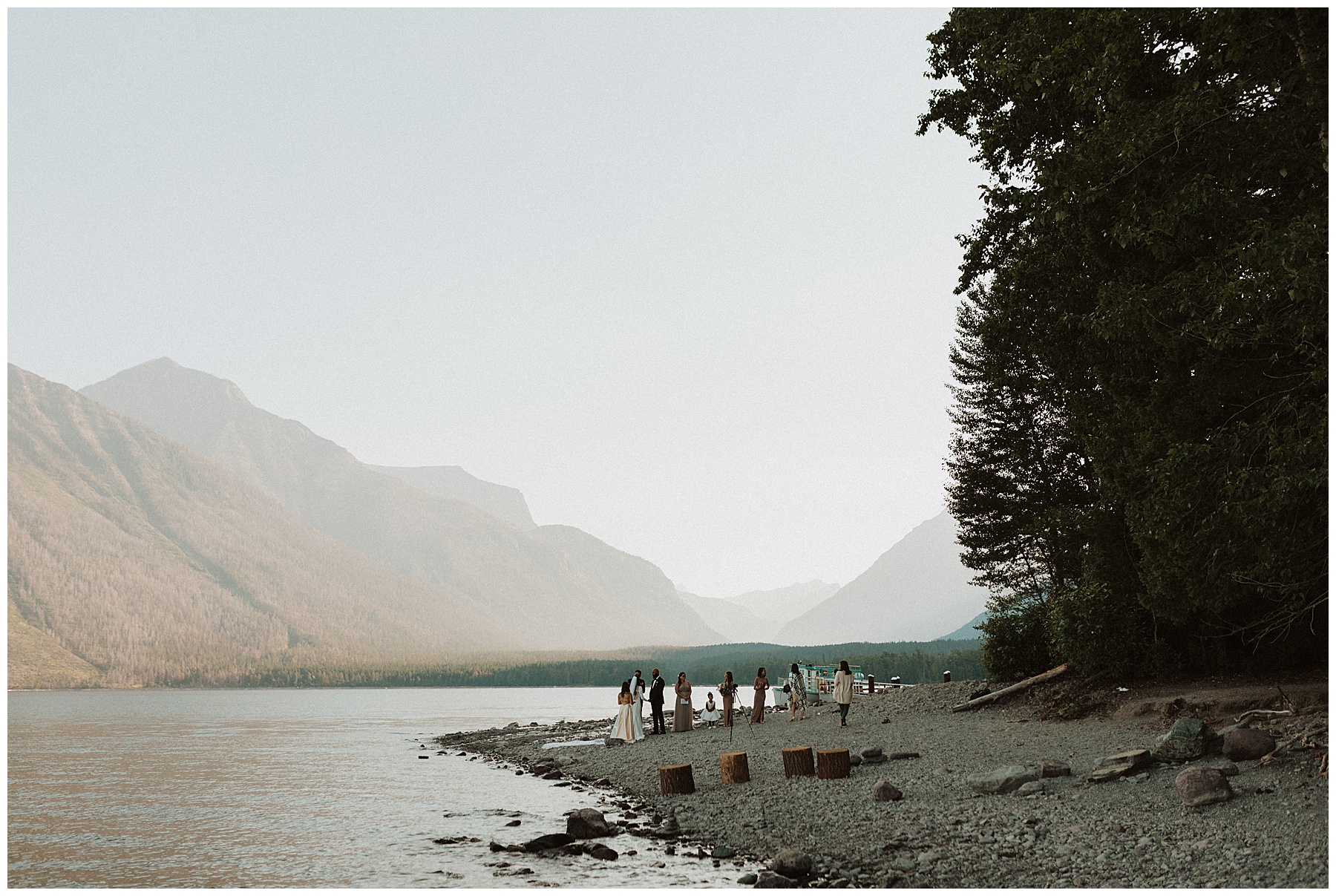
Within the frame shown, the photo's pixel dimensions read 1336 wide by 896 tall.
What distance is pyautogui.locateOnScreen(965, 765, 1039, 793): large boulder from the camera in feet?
53.0

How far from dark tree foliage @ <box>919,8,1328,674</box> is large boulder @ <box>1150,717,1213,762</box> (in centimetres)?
229

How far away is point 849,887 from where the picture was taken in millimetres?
12000

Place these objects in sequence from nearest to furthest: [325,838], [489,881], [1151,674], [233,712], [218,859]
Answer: [489,881] → [218,859] → [325,838] → [1151,674] → [233,712]

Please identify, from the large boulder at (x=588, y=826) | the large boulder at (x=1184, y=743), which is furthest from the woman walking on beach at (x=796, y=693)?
the large boulder at (x=1184, y=743)

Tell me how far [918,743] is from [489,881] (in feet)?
42.1

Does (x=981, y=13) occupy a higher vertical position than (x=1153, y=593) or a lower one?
higher

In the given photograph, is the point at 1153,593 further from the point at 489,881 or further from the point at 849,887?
the point at 489,881

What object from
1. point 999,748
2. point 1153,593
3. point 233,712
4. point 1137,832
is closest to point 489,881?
point 1137,832

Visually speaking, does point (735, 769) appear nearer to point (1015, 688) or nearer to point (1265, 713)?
point (1265, 713)

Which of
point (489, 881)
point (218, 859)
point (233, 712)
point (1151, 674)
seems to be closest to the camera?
point (489, 881)

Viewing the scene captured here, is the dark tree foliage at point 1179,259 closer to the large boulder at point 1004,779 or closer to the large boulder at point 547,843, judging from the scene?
the large boulder at point 1004,779

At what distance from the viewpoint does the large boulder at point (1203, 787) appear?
43.3ft

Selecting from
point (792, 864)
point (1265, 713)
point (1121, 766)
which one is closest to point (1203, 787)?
point (1121, 766)

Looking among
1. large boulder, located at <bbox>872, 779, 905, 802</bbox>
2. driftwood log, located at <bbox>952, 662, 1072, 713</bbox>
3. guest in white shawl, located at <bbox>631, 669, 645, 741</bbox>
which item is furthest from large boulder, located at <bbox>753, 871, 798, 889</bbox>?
guest in white shawl, located at <bbox>631, 669, 645, 741</bbox>
